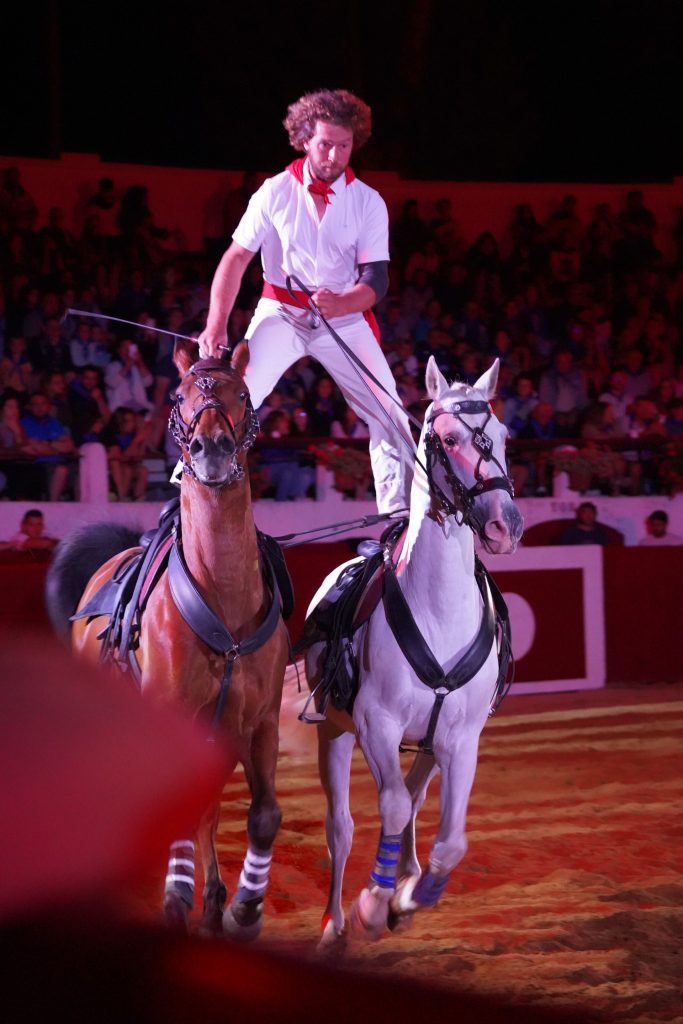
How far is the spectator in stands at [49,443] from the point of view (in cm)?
959

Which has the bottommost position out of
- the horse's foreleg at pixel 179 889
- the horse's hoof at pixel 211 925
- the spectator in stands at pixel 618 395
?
the horse's hoof at pixel 211 925

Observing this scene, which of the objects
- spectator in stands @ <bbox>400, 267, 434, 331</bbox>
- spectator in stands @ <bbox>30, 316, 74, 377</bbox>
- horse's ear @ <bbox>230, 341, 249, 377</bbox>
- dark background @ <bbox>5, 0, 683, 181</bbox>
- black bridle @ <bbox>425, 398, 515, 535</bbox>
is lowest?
black bridle @ <bbox>425, 398, 515, 535</bbox>

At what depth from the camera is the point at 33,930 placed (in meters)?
4.21

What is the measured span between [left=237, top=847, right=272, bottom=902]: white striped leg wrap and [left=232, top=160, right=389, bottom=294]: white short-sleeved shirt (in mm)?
2408

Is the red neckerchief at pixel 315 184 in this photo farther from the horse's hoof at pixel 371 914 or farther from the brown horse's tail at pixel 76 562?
the horse's hoof at pixel 371 914

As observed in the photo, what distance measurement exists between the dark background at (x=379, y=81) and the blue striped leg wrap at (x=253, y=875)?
501 inches

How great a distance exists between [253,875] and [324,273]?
2.55 meters

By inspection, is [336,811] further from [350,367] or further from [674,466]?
[674,466]

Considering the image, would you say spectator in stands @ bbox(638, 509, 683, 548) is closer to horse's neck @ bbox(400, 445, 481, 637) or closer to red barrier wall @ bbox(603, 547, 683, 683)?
red barrier wall @ bbox(603, 547, 683, 683)

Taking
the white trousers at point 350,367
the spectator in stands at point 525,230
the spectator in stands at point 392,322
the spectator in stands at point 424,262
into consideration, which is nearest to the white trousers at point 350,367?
the white trousers at point 350,367

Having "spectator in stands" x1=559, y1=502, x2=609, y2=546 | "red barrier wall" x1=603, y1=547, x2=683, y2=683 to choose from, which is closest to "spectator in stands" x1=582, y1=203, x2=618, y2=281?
"spectator in stands" x1=559, y1=502, x2=609, y2=546

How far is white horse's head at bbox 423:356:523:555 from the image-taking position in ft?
13.8

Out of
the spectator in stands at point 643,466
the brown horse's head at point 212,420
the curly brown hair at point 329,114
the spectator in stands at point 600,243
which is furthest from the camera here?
the spectator in stands at point 600,243

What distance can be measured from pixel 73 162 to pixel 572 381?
601cm
